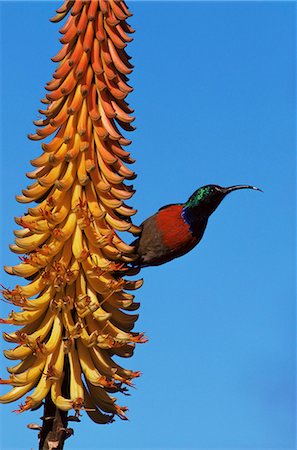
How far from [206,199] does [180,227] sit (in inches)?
17.2

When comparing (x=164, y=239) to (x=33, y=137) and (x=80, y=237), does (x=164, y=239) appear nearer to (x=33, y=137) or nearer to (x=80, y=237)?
(x=80, y=237)

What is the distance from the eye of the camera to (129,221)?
13.4 metres

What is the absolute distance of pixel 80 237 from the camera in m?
13.0

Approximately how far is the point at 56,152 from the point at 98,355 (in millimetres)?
2348

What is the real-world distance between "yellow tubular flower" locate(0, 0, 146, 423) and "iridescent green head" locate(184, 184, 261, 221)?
2.30 ft

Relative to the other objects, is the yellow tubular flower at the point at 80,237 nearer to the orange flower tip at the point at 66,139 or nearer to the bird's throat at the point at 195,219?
the orange flower tip at the point at 66,139

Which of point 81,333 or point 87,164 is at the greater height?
point 87,164

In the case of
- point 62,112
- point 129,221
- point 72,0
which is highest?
point 72,0

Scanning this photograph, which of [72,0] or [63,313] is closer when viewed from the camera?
[63,313]

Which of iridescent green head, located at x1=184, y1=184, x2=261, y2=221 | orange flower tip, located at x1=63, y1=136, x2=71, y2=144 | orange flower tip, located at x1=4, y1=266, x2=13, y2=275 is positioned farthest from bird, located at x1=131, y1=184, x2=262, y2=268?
orange flower tip, located at x1=4, y1=266, x2=13, y2=275

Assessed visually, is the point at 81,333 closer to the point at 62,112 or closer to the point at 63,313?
the point at 63,313

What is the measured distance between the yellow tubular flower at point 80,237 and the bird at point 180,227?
0.75 feet

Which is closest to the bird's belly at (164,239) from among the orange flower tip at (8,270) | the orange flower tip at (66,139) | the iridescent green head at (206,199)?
the iridescent green head at (206,199)

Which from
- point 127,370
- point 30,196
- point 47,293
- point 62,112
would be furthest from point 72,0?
point 127,370
